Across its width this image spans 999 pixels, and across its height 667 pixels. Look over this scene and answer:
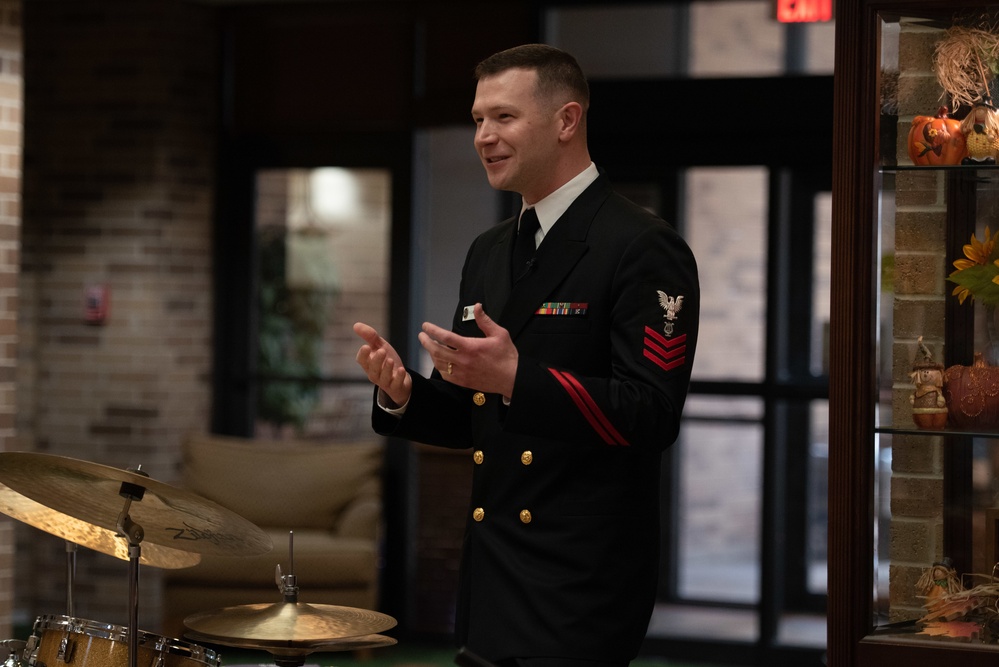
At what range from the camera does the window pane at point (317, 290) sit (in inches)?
233

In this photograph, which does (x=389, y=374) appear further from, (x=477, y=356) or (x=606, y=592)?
(x=606, y=592)

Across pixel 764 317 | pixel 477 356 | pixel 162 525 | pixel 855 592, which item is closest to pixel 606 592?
pixel 477 356

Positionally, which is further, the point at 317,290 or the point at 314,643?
the point at 317,290

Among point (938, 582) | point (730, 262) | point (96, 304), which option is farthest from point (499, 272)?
point (96, 304)

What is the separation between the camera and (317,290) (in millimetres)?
6004

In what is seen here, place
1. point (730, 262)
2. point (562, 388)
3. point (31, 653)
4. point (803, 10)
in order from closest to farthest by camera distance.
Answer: point (562, 388), point (31, 653), point (803, 10), point (730, 262)

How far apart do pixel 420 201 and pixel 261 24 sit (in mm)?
1120

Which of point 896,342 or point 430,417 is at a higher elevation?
point 896,342

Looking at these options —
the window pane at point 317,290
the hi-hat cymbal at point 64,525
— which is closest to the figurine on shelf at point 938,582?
the hi-hat cymbal at point 64,525

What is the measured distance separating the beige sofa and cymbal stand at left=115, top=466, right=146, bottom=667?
2.78 metres

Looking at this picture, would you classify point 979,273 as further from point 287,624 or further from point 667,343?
point 287,624

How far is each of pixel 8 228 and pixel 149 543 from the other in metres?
2.27

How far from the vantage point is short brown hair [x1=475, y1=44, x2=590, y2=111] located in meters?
2.15

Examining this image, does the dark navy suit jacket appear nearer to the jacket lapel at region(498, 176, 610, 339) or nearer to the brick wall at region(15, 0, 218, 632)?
the jacket lapel at region(498, 176, 610, 339)
